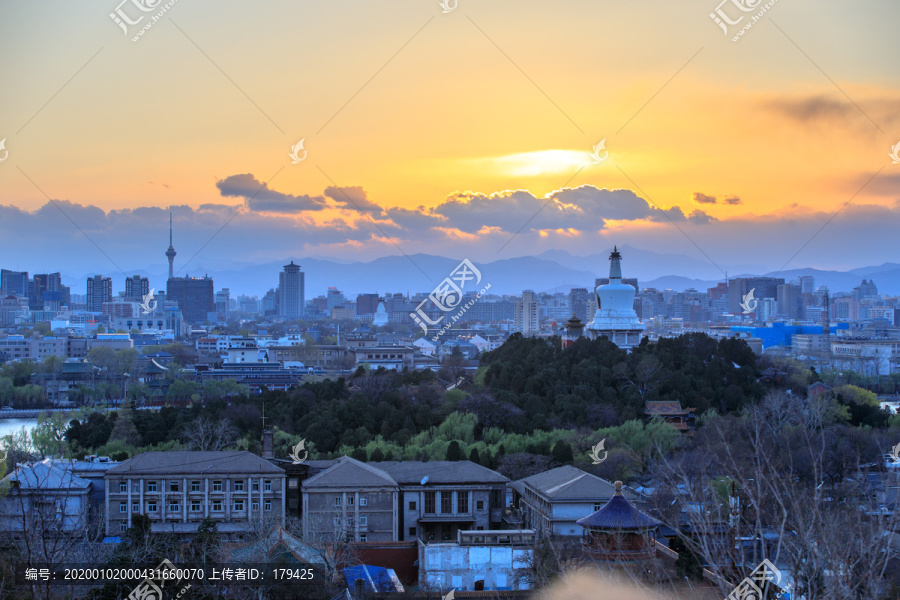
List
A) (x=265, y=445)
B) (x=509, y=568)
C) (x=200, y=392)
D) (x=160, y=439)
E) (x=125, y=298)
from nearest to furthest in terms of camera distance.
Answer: (x=509, y=568) → (x=265, y=445) → (x=160, y=439) → (x=200, y=392) → (x=125, y=298)

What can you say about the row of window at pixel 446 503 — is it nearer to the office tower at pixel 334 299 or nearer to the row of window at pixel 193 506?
the row of window at pixel 193 506

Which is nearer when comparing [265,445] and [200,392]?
[265,445]

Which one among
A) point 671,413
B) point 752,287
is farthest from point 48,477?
point 752,287

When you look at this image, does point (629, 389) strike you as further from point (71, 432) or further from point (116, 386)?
point (116, 386)

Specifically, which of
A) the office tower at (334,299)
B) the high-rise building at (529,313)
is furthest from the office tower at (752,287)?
the office tower at (334,299)

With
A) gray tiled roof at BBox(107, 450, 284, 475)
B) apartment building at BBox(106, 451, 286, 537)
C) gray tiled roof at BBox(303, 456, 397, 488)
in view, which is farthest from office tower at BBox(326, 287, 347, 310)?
gray tiled roof at BBox(303, 456, 397, 488)

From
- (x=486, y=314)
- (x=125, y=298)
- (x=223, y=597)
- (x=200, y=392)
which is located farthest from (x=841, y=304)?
(x=223, y=597)

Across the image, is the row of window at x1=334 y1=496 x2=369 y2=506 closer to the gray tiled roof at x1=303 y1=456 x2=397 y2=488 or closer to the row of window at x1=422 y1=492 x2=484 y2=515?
the gray tiled roof at x1=303 y1=456 x2=397 y2=488
